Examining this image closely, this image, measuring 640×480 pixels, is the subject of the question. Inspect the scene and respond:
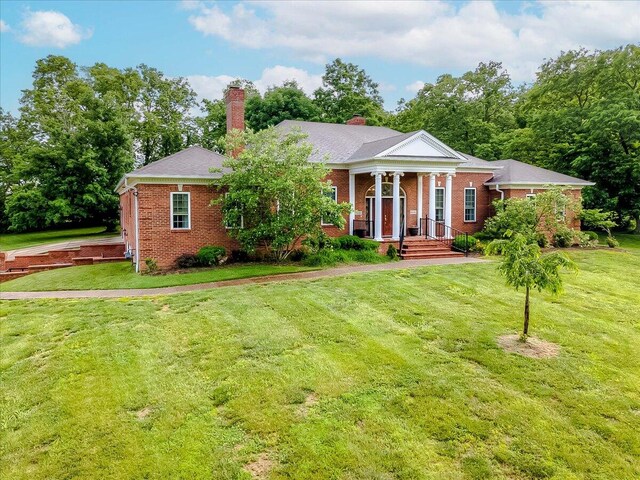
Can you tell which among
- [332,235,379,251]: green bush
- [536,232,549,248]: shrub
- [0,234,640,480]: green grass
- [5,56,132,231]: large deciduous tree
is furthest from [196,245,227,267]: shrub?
[5,56,132,231]: large deciduous tree

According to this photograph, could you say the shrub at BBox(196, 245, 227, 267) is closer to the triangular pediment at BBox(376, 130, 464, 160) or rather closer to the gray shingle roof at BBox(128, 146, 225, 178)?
the gray shingle roof at BBox(128, 146, 225, 178)

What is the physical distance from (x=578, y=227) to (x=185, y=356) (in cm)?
2237

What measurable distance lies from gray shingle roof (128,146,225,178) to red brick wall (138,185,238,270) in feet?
1.64

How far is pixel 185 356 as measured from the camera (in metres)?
7.73

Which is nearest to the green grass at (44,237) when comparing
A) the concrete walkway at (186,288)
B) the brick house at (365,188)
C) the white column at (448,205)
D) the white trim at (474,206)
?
the brick house at (365,188)

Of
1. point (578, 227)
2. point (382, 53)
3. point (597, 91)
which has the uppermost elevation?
point (382, 53)

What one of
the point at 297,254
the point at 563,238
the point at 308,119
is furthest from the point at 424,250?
the point at 308,119

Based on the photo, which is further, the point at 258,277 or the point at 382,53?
the point at 382,53

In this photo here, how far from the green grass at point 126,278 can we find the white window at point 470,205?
11.3 m

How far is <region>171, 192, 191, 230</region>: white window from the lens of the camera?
16.7 meters

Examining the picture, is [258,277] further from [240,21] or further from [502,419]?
[240,21]

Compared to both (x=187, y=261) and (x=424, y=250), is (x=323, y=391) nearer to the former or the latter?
(x=187, y=261)

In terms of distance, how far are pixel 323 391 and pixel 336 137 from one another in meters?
18.1

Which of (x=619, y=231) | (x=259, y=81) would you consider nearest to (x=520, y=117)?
(x=619, y=231)
